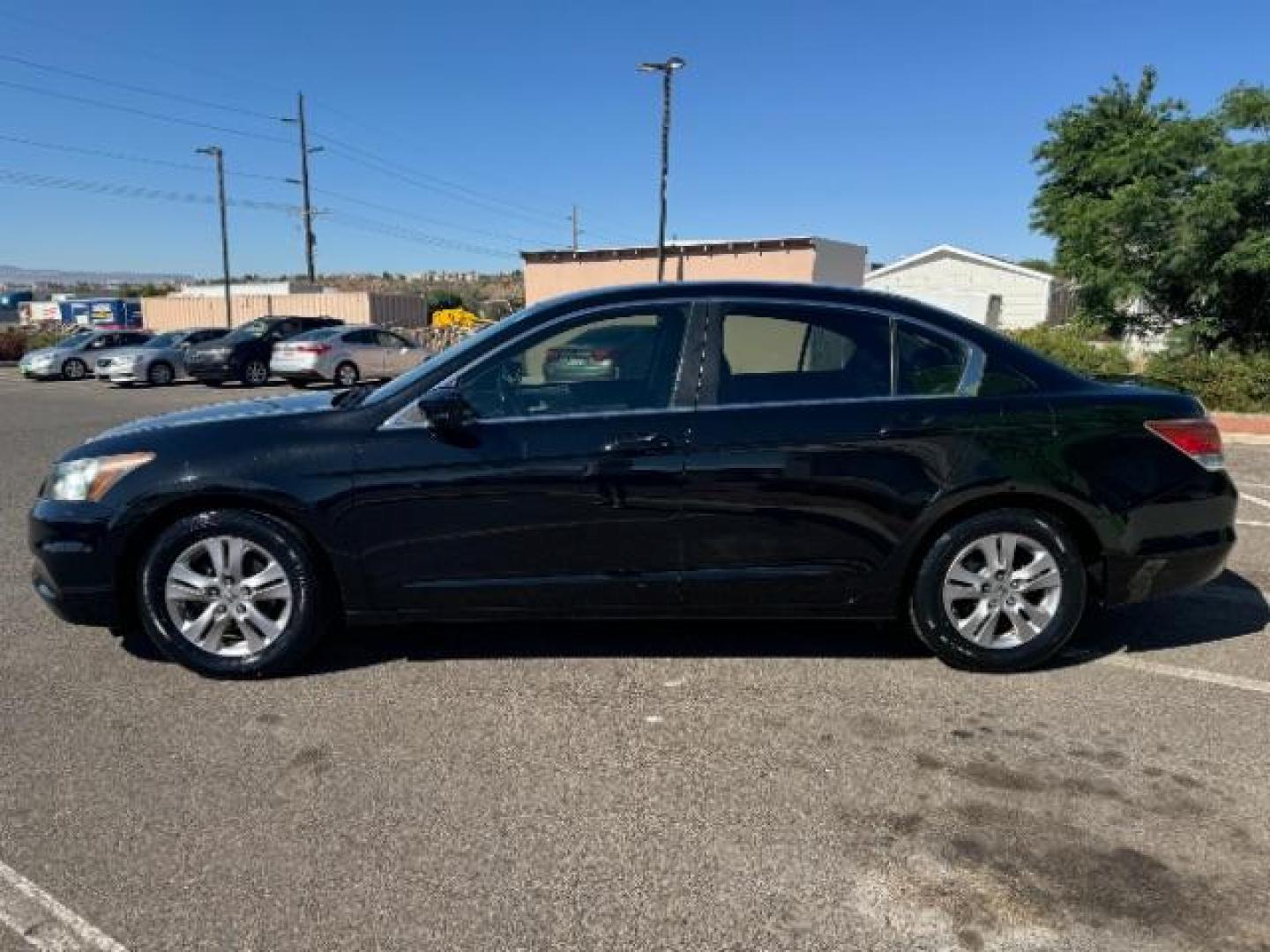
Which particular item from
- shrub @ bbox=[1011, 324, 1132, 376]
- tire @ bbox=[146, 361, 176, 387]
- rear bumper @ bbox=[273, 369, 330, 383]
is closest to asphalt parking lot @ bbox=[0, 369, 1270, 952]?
shrub @ bbox=[1011, 324, 1132, 376]

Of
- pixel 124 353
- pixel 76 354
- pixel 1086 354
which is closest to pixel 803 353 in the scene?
pixel 1086 354

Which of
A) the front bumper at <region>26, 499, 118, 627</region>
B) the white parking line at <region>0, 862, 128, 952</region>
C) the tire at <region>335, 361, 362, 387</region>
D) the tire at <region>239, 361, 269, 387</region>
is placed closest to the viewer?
the white parking line at <region>0, 862, 128, 952</region>

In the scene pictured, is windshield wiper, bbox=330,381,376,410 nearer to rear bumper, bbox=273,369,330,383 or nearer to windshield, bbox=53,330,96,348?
rear bumper, bbox=273,369,330,383

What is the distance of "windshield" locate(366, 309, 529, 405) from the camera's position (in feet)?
12.7

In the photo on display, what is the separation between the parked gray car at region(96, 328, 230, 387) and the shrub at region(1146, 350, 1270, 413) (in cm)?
2070

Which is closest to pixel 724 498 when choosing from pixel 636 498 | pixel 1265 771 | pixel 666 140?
pixel 636 498

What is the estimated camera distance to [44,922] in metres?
2.39

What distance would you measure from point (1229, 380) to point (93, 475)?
1320 cm

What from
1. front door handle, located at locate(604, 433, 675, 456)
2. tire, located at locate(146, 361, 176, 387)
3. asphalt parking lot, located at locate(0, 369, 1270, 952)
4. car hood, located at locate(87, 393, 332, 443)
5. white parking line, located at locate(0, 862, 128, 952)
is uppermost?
car hood, located at locate(87, 393, 332, 443)

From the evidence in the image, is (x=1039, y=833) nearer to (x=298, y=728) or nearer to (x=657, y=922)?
(x=657, y=922)

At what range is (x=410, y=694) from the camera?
149 inches

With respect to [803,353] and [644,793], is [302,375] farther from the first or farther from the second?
[644,793]

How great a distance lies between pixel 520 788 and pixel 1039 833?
5.38 ft

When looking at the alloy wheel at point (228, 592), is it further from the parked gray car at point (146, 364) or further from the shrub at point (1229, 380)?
the parked gray car at point (146, 364)
